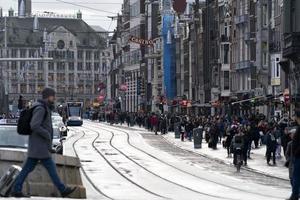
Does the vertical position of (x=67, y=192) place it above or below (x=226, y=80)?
below

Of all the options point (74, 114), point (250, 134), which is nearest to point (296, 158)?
point (250, 134)

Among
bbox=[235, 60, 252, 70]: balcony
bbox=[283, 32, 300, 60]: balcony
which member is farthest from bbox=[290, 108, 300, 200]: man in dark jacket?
bbox=[235, 60, 252, 70]: balcony

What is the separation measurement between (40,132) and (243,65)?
228ft

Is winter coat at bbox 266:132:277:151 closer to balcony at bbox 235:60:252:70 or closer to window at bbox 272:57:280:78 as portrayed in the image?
window at bbox 272:57:280:78

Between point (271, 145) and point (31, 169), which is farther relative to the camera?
point (271, 145)

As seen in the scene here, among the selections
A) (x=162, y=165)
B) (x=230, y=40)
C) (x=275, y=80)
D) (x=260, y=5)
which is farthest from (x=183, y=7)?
(x=162, y=165)

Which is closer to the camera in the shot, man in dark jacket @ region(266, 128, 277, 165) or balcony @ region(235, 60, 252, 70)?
man in dark jacket @ region(266, 128, 277, 165)

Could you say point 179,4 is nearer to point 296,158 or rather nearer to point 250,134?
point 250,134

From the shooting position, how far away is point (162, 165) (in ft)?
115

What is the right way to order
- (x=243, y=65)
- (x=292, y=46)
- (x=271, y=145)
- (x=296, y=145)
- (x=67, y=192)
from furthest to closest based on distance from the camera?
(x=243, y=65) < (x=292, y=46) < (x=271, y=145) < (x=296, y=145) < (x=67, y=192)

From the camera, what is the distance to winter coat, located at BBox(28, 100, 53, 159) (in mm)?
14273

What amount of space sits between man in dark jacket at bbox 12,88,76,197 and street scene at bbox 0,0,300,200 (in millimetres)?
18

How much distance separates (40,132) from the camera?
1428 centimetres

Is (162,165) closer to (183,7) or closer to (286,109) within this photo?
(286,109)
